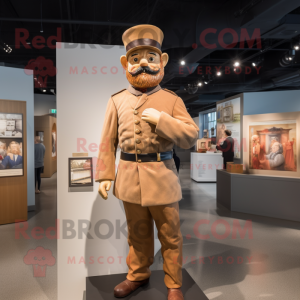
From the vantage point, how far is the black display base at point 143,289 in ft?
6.30

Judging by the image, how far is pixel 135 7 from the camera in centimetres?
543

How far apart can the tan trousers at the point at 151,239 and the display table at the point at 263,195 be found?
364 cm

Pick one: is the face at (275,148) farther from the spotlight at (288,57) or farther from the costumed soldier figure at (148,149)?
the costumed soldier figure at (148,149)

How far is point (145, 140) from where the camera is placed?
5.95ft

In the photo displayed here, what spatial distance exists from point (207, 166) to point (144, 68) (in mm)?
7918

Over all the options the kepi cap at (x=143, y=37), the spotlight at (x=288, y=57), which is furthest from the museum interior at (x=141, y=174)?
the spotlight at (x=288, y=57)

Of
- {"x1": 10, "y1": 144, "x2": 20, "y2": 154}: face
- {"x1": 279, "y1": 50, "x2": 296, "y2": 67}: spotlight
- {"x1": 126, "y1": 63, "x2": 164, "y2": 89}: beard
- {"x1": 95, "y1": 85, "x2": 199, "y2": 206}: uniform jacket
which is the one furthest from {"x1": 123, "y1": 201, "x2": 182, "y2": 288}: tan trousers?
{"x1": 279, "y1": 50, "x2": 296, "y2": 67}: spotlight

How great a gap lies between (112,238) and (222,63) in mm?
8580

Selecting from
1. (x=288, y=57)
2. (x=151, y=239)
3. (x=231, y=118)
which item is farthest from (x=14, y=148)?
(x=288, y=57)

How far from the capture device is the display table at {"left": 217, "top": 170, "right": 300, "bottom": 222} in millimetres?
4797

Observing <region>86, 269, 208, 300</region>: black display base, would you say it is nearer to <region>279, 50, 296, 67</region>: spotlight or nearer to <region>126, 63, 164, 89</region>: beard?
<region>126, 63, 164, 89</region>: beard

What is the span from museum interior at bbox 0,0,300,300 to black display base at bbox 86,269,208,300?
0.01m

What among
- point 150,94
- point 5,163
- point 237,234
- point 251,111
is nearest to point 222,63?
point 251,111

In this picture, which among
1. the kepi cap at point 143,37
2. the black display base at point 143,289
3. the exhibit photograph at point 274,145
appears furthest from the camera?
the exhibit photograph at point 274,145
